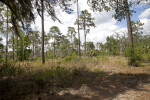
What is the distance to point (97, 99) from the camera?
2900mm

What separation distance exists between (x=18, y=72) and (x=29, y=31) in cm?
263

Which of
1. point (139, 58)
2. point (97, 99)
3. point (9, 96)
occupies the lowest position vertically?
point (97, 99)

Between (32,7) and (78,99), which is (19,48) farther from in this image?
(78,99)

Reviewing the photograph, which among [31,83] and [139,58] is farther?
[139,58]

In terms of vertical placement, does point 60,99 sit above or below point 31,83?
below

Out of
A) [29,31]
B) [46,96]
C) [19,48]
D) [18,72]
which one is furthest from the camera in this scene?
[19,48]

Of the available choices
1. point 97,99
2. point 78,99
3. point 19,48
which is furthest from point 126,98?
point 19,48

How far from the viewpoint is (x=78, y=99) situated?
9.52ft

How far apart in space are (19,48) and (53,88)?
16622 mm

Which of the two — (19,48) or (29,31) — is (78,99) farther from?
(19,48)

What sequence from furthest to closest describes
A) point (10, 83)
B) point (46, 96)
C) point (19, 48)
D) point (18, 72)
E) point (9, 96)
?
point (19, 48) → point (18, 72) → point (10, 83) → point (46, 96) → point (9, 96)

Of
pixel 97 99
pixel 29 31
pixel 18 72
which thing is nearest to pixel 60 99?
pixel 97 99

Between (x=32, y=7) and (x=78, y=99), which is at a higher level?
(x=32, y=7)

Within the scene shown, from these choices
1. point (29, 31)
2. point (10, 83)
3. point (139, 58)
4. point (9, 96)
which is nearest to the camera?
point (9, 96)
